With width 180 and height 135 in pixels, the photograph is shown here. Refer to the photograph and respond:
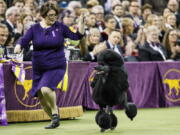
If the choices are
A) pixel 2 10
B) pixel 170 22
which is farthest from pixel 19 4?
pixel 170 22

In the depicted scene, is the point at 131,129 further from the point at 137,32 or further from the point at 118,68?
the point at 137,32

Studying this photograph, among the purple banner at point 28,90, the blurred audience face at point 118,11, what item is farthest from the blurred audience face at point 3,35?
the blurred audience face at point 118,11

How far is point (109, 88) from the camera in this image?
8547 millimetres

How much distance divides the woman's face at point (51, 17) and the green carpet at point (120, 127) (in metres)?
1.55

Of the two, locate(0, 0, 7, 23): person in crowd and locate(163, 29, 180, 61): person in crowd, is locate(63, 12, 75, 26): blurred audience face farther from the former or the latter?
locate(163, 29, 180, 61): person in crowd

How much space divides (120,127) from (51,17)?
1896 mm

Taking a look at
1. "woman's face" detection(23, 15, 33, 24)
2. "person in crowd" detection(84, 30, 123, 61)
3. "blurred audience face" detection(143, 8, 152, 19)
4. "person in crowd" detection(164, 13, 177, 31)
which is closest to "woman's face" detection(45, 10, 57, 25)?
"woman's face" detection(23, 15, 33, 24)

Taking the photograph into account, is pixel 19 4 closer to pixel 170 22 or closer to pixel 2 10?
pixel 2 10

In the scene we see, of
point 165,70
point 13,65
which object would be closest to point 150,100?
point 165,70

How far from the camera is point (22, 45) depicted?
9.20 m

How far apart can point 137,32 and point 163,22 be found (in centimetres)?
86

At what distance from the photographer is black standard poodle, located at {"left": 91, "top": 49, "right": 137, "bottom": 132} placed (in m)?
8.55

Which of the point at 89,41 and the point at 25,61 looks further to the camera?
the point at 89,41

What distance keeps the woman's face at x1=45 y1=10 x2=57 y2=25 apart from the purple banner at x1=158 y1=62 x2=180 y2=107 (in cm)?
448
